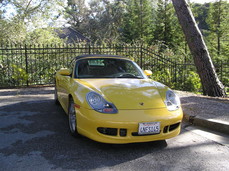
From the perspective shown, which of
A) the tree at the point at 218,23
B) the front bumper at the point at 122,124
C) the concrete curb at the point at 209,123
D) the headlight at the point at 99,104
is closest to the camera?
the front bumper at the point at 122,124

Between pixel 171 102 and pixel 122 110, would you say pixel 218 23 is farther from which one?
pixel 122 110

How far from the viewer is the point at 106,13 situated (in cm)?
4497

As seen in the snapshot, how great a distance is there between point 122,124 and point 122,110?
22 centimetres

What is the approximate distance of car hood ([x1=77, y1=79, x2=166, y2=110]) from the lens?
10.5 ft

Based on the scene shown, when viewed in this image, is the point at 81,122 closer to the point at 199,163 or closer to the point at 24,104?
the point at 199,163

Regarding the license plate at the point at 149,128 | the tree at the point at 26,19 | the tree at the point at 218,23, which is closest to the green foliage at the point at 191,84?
the license plate at the point at 149,128

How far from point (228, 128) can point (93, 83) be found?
258 centimetres

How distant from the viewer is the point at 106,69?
4.52m

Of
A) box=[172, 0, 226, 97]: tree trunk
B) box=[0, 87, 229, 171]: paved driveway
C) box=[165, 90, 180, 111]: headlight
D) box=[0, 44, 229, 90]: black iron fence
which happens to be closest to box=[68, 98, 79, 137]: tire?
box=[0, 87, 229, 171]: paved driveway

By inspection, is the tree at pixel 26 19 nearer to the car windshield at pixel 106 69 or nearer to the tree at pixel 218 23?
the car windshield at pixel 106 69

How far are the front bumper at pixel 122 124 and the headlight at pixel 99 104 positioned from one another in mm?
74

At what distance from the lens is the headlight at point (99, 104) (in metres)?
3.07

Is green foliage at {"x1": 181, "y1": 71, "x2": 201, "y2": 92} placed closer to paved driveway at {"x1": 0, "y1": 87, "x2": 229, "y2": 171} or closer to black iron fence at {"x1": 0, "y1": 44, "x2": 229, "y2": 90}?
black iron fence at {"x1": 0, "y1": 44, "x2": 229, "y2": 90}

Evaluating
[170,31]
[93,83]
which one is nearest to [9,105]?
[93,83]
